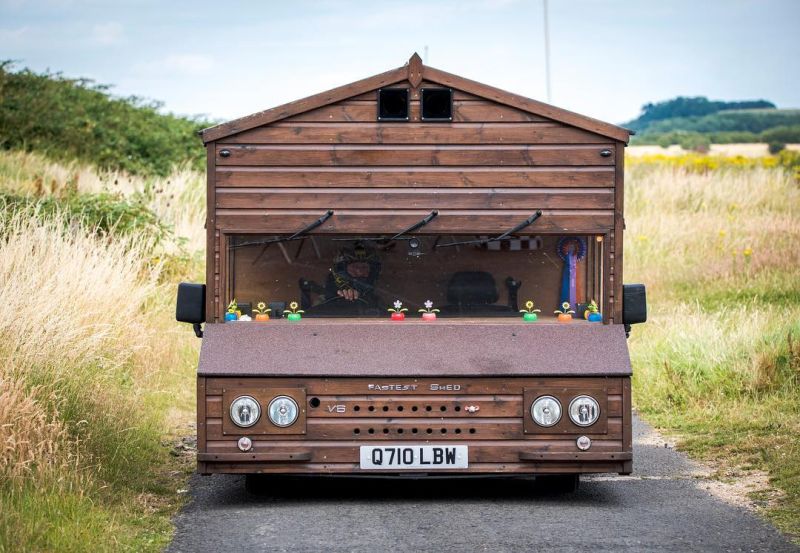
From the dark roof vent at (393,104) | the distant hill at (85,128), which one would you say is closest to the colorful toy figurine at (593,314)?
the dark roof vent at (393,104)

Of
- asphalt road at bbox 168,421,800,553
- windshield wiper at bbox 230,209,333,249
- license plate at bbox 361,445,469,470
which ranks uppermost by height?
windshield wiper at bbox 230,209,333,249

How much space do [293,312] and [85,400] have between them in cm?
196

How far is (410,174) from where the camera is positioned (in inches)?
329

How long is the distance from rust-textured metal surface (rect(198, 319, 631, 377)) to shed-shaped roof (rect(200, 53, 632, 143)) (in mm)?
1319

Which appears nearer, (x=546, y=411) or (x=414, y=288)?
(x=546, y=411)

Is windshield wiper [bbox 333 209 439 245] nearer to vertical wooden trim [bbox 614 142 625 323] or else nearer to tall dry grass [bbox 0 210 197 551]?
vertical wooden trim [bbox 614 142 625 323]

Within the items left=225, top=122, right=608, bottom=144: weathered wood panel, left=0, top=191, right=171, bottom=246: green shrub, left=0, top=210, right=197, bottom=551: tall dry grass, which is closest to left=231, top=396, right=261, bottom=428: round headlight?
left=0, top=210, right=197, bottom=551: tall dry grass

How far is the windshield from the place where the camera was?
8.41 m

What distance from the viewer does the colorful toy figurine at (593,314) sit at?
8.42 metres

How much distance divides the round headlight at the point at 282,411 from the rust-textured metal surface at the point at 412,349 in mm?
178

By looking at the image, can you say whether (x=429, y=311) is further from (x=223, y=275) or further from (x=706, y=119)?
(x=706, y=119)

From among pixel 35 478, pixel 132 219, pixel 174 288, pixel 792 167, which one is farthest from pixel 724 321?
pixel 792 167

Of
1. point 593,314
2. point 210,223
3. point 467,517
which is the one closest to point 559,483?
point 467,517

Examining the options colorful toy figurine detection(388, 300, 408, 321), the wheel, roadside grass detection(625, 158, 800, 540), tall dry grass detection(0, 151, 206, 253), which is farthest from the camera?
tall dry grass detection(0, 151, 206, 253)
